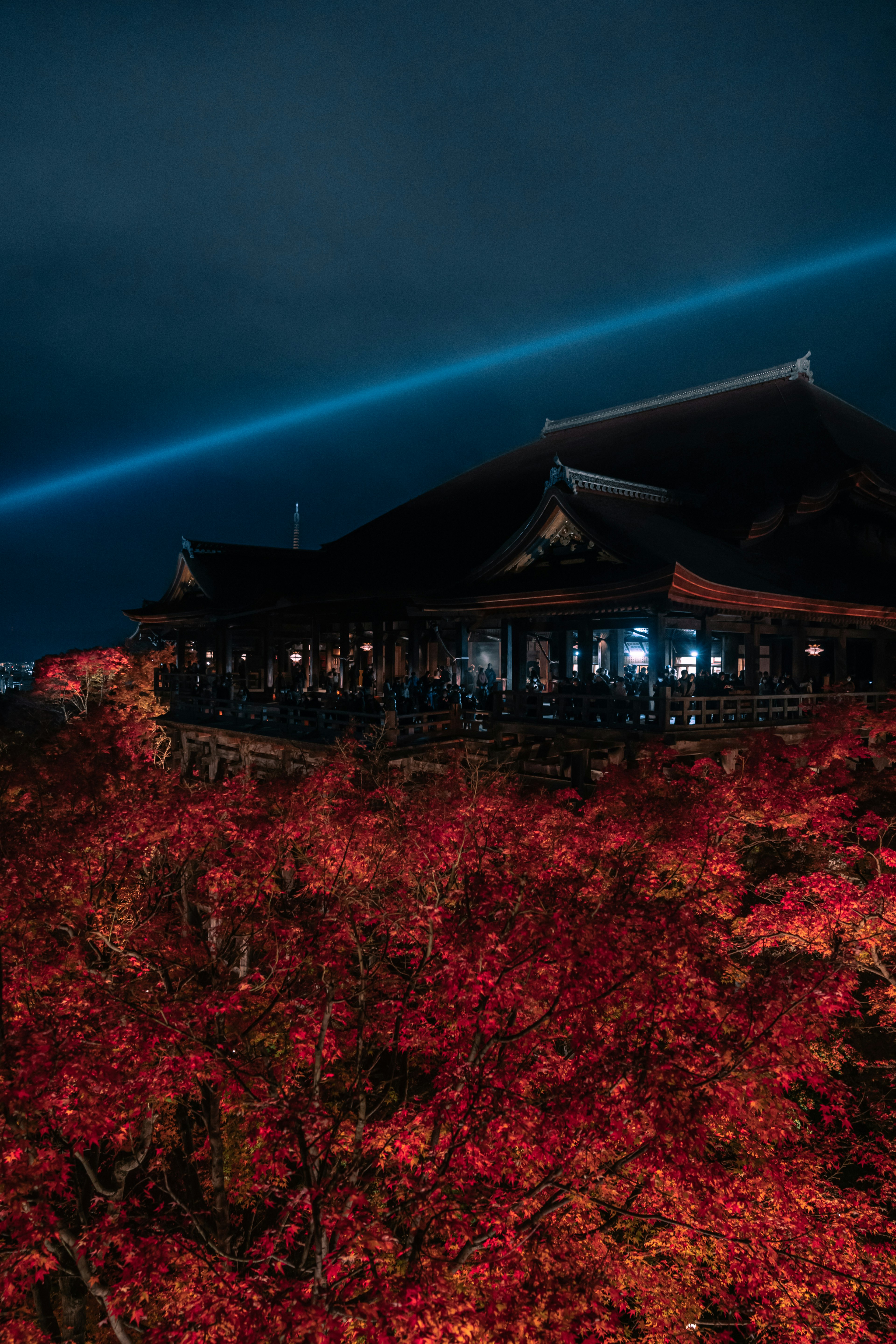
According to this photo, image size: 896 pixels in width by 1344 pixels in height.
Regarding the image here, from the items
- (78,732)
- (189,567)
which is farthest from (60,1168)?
(189,567)

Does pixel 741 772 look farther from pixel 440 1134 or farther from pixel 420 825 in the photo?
pixel 440 1134

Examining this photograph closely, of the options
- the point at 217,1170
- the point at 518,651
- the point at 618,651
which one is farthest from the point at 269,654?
the point at 217,1170

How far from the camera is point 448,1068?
920cm

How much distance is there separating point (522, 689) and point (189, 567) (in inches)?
963

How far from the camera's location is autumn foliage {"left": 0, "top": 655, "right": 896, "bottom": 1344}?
7543mm

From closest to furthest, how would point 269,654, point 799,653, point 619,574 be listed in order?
1. point 619,574
2. point 799,653
3. point 269,654

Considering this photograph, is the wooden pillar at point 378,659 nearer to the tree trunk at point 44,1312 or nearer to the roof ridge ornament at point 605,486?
the roof ridge ornament at point 605,486

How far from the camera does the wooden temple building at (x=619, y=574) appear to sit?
1978cm

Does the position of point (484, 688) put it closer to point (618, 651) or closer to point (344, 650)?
point (618, 651)

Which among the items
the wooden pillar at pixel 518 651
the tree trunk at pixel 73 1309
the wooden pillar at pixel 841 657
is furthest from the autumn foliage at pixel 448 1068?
the wooden pillar at pixel 841 657

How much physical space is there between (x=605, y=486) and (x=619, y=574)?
22.8 ft

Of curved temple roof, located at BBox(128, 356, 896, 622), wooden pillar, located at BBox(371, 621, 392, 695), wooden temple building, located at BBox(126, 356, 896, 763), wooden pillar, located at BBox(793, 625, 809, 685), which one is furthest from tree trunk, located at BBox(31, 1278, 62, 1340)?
wooden pillar, located at BBox(793, 625, 809, 685)

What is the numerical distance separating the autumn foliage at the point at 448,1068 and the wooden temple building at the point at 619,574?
17.0 ft

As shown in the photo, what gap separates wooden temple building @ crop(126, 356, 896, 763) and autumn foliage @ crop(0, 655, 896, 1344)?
5.20 meters
